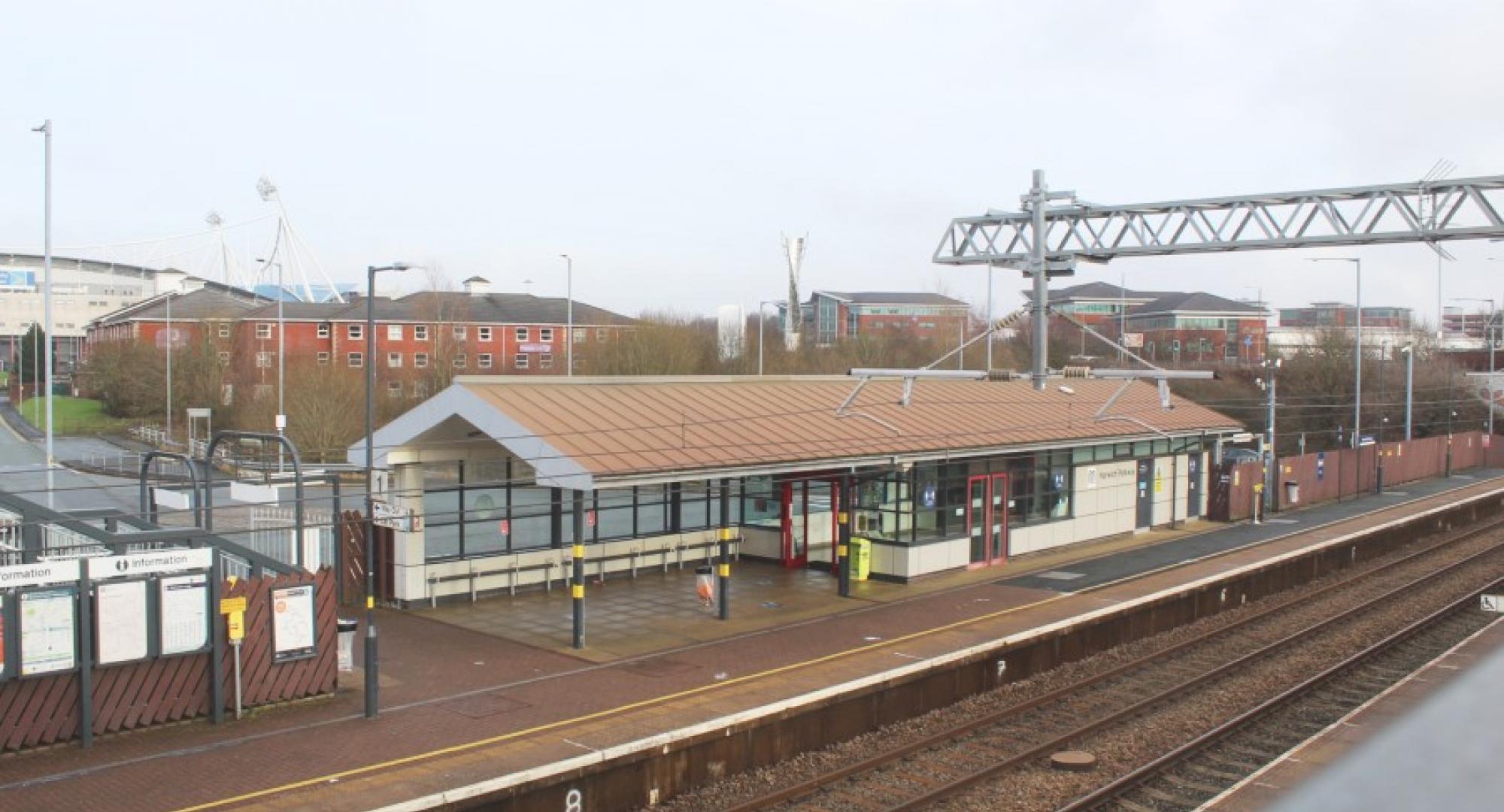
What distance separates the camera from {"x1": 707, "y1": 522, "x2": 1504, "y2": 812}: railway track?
41.7 ft

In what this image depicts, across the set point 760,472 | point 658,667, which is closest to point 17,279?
point 760,472

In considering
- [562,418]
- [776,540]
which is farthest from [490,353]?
[562,418]

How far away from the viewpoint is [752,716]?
1338cm

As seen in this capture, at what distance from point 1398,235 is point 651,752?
36.2 ft

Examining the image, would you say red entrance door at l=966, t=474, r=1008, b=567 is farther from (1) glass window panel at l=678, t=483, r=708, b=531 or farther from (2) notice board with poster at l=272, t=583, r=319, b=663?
(2) notice board with poster at l=272, t=583, r=319, b=663

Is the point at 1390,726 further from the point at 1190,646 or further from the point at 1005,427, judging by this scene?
the point at 1005,427

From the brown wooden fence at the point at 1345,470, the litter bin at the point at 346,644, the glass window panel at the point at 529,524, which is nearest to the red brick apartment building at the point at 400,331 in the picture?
the glass window panel at the point at 529,524

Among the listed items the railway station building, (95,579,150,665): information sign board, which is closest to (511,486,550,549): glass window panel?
the railway station building

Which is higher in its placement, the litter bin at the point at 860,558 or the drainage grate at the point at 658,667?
the litter bin at the point at 860,558

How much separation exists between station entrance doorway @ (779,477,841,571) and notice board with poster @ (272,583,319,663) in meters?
11.7

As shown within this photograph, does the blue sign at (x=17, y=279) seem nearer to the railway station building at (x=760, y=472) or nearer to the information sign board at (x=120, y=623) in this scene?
the railway station building at (x=760, y=472)

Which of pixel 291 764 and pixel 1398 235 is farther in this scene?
pixel 1398 235

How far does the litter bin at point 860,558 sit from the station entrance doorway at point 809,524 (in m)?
1.16

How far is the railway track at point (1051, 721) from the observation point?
500 inches
